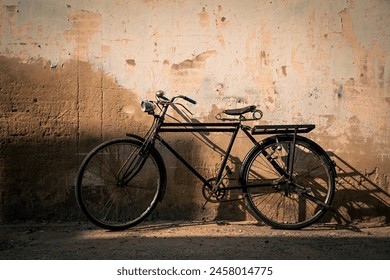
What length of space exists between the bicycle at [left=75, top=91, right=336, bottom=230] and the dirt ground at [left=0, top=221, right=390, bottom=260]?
18 centimetres

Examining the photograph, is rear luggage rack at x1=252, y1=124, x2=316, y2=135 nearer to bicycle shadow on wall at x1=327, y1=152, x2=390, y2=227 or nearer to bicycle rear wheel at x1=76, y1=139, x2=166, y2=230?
bicycle shadow on wall at x1=327, y1=152, x2=390, y2=227

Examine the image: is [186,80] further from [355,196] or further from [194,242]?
[355,196]

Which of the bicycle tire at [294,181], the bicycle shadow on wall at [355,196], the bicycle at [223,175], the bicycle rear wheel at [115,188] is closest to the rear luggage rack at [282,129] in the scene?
the bicycle at [223,175]

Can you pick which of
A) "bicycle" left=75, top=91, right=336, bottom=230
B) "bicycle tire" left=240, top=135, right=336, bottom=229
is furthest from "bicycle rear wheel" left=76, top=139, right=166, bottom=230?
"bicycle tire" left=240, top=135, right=336, bottom=229

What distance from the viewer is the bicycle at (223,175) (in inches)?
184

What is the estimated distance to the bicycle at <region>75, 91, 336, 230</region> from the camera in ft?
15.3

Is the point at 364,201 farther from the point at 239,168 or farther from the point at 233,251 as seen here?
the point at 233,251

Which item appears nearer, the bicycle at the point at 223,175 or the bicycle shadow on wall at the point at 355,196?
the bicycle at the point at 223,175

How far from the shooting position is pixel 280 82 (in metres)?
5.02

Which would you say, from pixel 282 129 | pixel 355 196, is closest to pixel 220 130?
pixel 282 129

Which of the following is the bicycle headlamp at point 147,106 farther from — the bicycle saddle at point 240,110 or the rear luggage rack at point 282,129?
the rear luggage rack at point 282,129

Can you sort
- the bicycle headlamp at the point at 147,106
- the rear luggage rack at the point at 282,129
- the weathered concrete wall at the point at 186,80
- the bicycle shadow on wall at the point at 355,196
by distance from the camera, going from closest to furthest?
the bicycle headlamp at the point at 147,106
the rear luggage rack at the point at 282,129
the weathered concrete wall at the point at 186,80
the bicycle shadow on wall at the point at 355,196

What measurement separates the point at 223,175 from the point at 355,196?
1.46 metres
